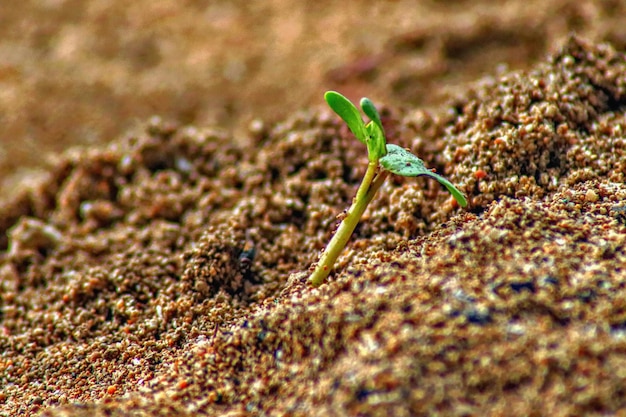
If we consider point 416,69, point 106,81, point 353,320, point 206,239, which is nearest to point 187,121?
point 106,81

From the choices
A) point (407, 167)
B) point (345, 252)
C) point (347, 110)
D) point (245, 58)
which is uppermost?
point (245, 58)

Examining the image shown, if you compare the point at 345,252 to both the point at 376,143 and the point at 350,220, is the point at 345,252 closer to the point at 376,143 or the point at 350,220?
the point at 350,220

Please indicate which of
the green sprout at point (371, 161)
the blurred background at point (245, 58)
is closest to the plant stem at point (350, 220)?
the green sprout at point (371, 161)

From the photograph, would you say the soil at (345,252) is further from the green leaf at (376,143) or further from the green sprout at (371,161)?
the green leaf at (376,143)

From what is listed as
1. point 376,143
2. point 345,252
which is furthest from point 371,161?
point 345,252

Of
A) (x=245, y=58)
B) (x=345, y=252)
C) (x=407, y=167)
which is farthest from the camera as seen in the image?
(x=245, y=58)

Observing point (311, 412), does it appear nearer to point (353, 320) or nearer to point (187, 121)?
point (353, 320)
